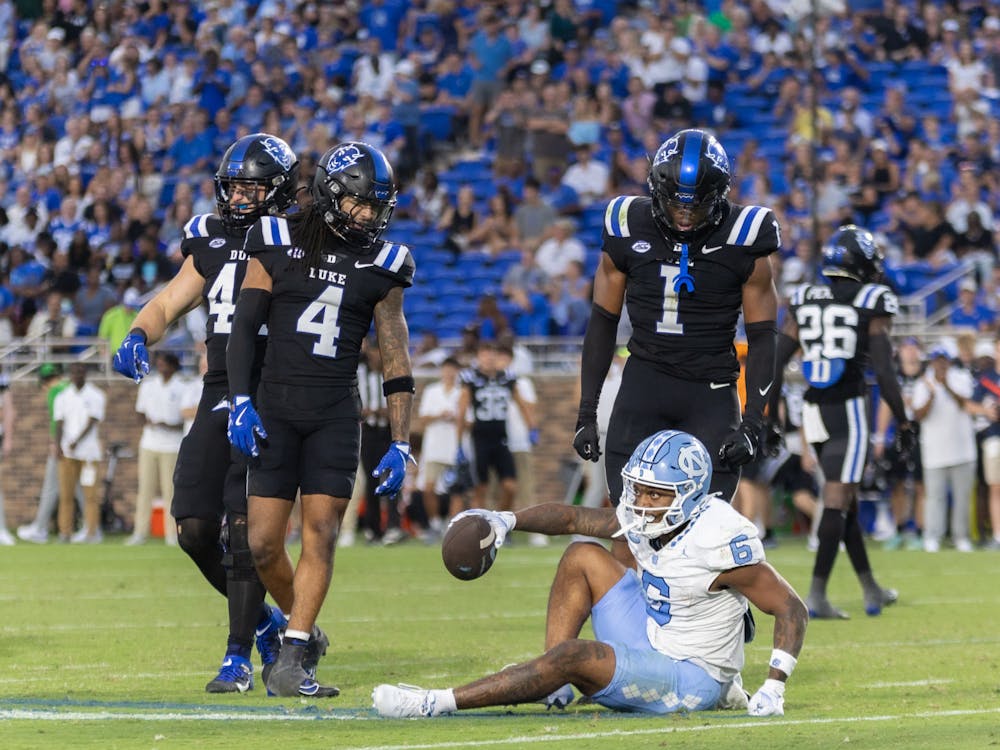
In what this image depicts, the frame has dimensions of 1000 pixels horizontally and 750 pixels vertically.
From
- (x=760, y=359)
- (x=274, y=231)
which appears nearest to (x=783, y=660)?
(x=760, y=359)

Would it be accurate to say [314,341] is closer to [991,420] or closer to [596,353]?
[596,353]

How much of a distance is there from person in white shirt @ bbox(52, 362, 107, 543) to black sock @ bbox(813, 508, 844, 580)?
956 cm

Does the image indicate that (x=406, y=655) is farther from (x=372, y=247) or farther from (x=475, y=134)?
(x=475, y=134)

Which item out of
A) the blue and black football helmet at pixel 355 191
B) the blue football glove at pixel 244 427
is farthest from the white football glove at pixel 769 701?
the blue and black football helmet at pixel 355 191

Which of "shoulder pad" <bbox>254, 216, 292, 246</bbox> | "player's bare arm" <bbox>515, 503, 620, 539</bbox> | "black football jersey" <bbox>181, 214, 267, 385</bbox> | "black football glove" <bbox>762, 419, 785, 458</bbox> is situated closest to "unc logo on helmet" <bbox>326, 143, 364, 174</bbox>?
"shoulder pad" <bbox>254, 216, 292, 246</bbox>

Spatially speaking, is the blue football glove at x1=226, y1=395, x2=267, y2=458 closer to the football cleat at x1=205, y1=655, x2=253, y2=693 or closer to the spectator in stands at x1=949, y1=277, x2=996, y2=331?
the football cleat at x1=205, y1=655, x2=253, y2=693

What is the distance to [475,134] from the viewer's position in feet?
74.0

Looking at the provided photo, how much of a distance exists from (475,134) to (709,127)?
302 cm

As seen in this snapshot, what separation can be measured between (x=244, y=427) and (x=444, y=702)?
5.05 ft

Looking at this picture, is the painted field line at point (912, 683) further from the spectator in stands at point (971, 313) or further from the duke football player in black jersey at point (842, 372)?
the spectator in stands at point (971, 313)

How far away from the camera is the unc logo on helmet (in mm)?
6938

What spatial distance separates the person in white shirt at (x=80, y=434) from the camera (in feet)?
58.5

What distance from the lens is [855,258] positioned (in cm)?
1057

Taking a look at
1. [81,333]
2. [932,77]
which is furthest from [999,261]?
[81,333]
